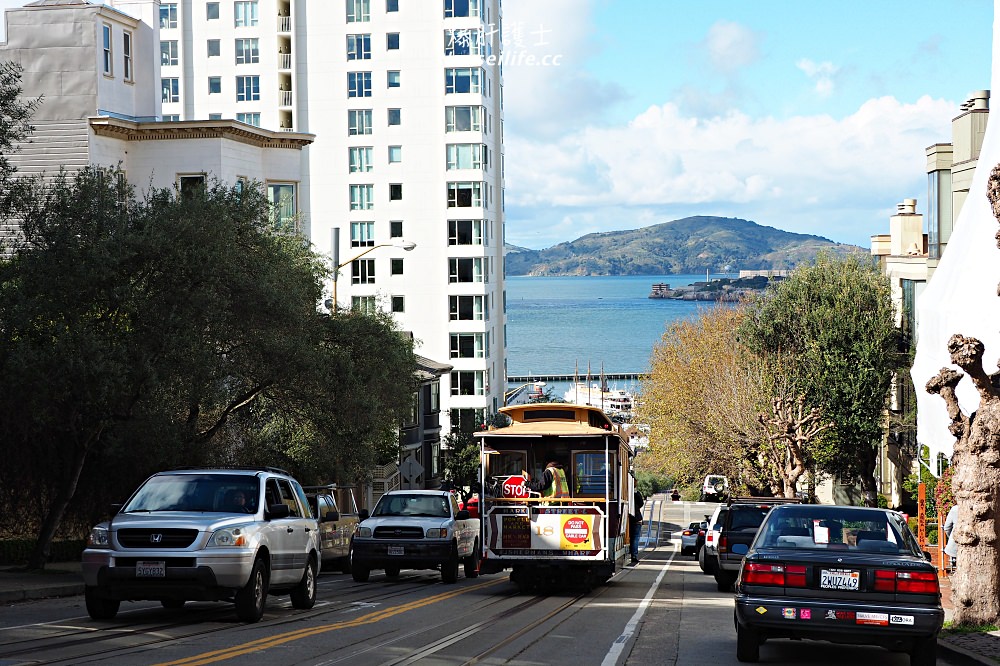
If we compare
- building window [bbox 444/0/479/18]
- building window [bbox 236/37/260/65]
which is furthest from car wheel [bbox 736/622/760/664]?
building window [bbox 236/37/260/65]

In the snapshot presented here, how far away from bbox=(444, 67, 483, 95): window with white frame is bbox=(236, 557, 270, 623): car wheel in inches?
2935

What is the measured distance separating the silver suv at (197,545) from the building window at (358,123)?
74.7 m

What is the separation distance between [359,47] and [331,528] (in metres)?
66.8

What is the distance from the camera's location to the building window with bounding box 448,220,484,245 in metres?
87.6

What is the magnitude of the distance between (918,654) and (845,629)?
33.3 inches

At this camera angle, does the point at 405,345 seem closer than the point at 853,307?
Yes

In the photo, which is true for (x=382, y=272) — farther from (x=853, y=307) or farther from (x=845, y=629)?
(x=845, y=629)

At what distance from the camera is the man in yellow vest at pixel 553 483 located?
21.5m

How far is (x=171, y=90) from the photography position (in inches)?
3565

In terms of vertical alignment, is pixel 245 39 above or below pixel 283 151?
above

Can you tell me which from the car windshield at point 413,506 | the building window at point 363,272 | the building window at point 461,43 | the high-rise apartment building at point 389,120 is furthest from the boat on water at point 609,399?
the car windshield at point 413,506

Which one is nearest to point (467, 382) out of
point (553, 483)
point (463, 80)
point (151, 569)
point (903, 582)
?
point (463, 80)

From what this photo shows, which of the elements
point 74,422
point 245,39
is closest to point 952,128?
point 74,422

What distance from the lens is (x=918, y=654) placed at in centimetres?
1170
